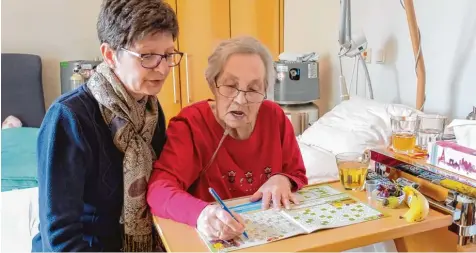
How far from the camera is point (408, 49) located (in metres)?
2.23

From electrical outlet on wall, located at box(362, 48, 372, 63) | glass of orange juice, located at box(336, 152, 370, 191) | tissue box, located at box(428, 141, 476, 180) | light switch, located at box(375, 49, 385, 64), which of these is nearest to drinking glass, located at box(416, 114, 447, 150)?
tissue box, located at box(428, 141, 476, 180)

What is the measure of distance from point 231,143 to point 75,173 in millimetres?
434

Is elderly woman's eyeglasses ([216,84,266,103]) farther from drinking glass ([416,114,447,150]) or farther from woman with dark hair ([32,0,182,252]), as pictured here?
drinking glass ([416,114,447,150])

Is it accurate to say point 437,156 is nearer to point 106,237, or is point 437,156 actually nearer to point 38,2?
point 106,237

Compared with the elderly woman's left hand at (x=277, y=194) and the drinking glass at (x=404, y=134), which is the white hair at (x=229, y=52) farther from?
the drinking glass at (x=404, y=134)

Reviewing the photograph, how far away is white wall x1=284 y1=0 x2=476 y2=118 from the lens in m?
1.91

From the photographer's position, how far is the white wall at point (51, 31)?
3242 mm

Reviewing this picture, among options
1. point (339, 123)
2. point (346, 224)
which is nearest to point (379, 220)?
point (346, 224)

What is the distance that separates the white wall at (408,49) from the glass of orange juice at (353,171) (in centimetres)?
100

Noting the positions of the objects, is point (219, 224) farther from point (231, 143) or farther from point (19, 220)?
point (19, 220)

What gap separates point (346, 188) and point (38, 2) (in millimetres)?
3012

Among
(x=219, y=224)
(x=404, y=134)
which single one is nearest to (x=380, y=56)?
(x=404, y=134)

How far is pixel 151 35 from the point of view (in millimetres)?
1028

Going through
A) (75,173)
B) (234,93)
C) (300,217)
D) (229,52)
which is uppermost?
(229,52)
